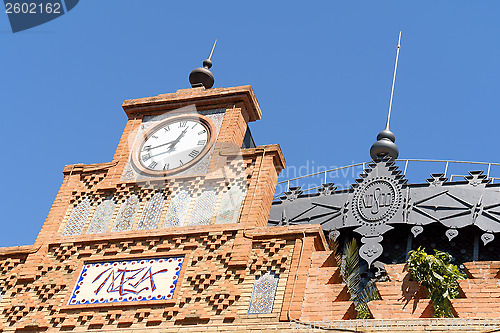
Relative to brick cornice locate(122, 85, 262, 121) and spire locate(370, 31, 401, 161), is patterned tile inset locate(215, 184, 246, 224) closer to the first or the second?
brick cornice locate(122, 85, 262, 121)

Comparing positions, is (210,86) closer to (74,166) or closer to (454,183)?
(74,166)

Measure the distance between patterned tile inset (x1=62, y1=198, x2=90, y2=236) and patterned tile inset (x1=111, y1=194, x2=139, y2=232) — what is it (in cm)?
53

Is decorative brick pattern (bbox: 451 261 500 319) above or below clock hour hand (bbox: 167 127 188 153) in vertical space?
below

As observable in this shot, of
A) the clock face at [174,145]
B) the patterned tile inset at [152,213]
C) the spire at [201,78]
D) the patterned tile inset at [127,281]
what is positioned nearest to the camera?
the patterned tile inset at [127,281]

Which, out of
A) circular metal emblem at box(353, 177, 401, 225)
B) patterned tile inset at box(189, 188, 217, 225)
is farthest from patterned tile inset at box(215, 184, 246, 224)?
circular metal emblem at box(353, 177, 401, 225)

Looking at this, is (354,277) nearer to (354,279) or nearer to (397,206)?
(354,279)

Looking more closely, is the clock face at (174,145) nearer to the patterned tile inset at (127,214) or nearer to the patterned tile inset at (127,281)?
the patterned tile inset at (127,214)

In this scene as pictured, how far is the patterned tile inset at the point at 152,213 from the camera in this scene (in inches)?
462

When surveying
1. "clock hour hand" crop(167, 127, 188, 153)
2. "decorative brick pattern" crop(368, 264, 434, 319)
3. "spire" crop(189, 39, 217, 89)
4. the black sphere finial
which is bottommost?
"decorative brick pattern" crop(368, 264, 434, 319)

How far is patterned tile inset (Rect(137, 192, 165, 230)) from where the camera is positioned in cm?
1173

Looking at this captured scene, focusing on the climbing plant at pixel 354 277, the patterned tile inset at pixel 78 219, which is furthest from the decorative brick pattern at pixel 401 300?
the patterned tile inset at pixel 78 219

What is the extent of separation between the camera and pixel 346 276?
14430 millimetres

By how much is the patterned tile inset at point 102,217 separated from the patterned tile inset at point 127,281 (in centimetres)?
75

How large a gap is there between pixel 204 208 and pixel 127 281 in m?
1.52
